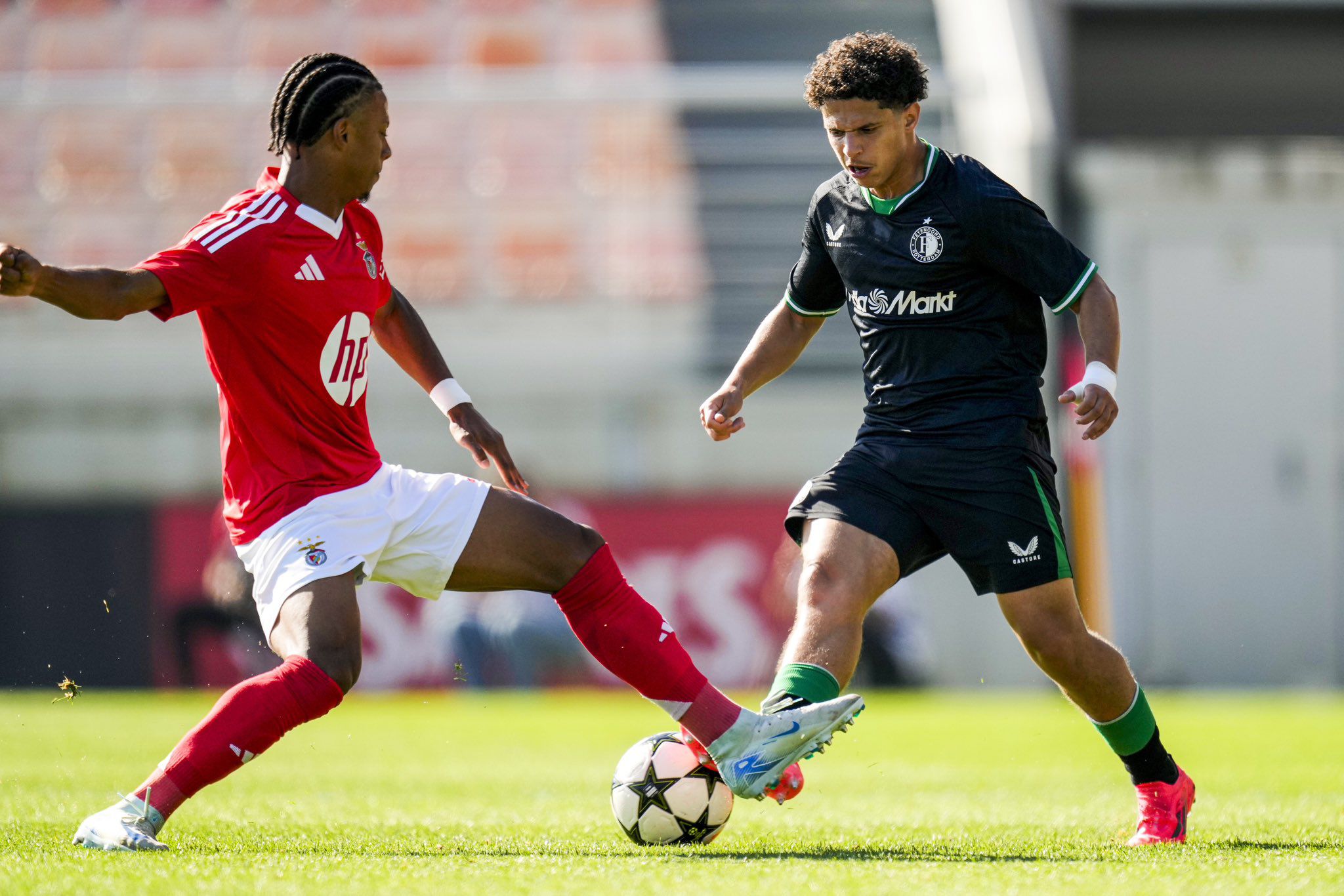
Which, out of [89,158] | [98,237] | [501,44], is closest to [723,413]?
[98,237]

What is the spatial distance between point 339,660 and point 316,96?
→ 4.56ft

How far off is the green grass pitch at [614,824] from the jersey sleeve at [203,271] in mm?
1267

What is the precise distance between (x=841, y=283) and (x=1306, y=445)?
460 inches

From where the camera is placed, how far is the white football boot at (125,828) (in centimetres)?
370

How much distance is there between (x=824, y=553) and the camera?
410 cm

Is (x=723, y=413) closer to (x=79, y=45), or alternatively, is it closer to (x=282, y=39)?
(x=282, y=39)

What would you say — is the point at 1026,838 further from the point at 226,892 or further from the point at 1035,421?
the point at 226,892

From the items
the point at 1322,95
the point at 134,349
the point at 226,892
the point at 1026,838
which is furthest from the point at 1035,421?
the point at 1322,95

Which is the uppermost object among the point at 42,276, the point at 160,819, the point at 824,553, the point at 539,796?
the point at 42,276

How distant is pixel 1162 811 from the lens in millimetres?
4168

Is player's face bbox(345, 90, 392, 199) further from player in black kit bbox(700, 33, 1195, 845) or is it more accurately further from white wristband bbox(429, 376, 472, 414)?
player in black kit bbox(700, 33, 1195, 845)

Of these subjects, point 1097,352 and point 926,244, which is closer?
point 1097,352

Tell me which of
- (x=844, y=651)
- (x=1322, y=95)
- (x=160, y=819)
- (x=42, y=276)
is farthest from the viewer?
(x=1322, y=95)

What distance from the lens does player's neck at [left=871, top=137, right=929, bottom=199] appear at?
165 inches
